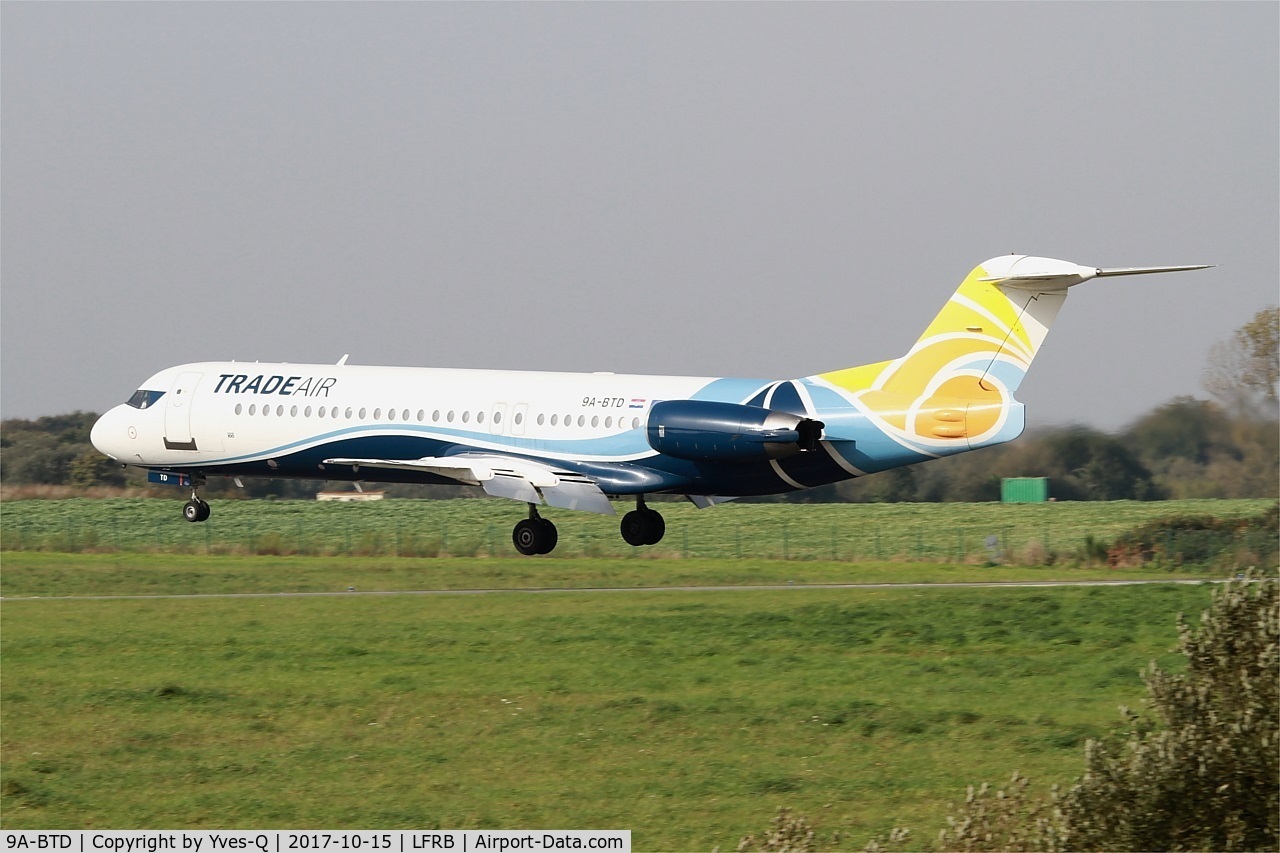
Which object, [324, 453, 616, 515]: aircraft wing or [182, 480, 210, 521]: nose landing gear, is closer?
[324, 453, 616, 515]: aircraft wing

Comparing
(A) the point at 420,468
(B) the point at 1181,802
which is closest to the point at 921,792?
(B) the point at 1181,802

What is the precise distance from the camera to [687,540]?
212 ft

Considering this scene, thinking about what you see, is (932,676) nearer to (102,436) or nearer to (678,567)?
(678,567)

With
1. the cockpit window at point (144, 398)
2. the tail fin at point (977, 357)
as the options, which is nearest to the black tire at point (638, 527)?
the tail fin at point (977, 357)

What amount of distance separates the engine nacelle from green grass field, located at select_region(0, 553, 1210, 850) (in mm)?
5369

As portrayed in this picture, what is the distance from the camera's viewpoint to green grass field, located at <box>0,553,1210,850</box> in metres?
31.2

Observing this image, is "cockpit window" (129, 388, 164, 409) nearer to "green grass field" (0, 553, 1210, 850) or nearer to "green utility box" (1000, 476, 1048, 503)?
"green grass field" (0, 553, 1210, 850)

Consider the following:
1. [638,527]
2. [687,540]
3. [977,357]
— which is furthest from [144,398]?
[687,540]

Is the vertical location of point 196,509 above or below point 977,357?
below

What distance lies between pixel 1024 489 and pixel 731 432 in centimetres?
3378

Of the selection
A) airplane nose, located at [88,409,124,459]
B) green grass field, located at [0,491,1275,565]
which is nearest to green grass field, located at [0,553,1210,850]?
airplane nose, located at [88,409,124,459]

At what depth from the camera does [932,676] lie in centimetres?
3962

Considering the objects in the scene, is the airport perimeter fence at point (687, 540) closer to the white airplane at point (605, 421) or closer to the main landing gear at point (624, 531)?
the main landing gear at point (624, 531)

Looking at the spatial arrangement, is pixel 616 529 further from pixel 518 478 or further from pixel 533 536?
pixel 518 478
